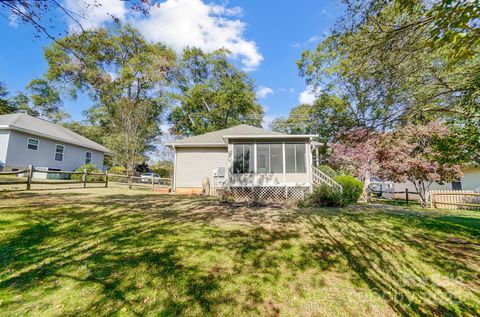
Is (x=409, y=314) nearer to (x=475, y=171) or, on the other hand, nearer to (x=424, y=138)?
(x=424, y=138)

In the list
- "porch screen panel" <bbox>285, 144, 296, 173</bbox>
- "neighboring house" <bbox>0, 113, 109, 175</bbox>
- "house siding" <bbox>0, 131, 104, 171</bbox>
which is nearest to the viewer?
"porch screen panel" <bbox>285, 144, 296, 173</bbox>

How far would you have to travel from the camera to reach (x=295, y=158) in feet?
39.0

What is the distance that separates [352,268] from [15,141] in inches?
782

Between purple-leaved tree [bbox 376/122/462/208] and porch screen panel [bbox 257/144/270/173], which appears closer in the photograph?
porch screen panel [bbox 257/144/270/173]

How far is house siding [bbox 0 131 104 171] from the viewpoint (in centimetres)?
1402

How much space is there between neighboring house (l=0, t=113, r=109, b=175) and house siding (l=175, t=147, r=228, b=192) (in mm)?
10590

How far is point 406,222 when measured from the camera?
604 centimetres

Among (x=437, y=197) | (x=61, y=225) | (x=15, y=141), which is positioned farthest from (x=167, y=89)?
(x=437, y=197)

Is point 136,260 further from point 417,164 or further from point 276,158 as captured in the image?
point 417,164

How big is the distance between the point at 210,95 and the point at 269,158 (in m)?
18.5

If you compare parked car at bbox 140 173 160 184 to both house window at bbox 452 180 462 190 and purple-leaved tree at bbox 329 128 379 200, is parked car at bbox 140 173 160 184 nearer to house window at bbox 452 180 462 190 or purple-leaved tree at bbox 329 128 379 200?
purple-leaved tree at bbox 329 128 379 200

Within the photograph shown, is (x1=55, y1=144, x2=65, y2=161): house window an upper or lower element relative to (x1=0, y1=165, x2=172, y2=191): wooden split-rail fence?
upper

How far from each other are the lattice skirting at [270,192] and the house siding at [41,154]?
1459 cm

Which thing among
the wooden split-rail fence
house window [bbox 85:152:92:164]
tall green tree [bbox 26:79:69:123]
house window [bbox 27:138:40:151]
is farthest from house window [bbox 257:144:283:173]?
tall green tree [bbox 26:79:69:123]
